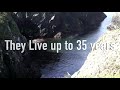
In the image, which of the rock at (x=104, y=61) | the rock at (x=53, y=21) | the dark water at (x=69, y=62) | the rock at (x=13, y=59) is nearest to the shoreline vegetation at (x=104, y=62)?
the rock at (x=104, y=61)

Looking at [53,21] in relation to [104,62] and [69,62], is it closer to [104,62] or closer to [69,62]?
[69,62]

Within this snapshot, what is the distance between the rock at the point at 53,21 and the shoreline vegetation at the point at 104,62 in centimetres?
50

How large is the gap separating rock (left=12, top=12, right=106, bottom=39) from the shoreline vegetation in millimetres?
497

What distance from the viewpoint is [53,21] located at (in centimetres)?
756

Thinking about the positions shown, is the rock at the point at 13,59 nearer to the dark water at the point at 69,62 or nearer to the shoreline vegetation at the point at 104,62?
the dark water at the point at 69,62

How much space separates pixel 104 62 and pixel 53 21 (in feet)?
5.51

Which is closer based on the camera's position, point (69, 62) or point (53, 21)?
point (69, 62)

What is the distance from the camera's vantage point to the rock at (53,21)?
23.4ft

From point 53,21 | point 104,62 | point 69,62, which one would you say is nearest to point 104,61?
point 104,62

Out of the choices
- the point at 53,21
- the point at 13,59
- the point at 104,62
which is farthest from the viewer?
the point at 53,21

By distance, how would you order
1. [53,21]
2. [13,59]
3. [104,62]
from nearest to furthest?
[104,62] → [13,59] → [53,21]
